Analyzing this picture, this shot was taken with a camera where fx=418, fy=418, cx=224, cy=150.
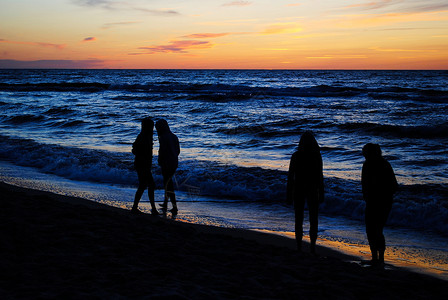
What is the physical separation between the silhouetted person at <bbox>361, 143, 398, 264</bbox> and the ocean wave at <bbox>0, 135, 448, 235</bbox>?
2507 millimetres

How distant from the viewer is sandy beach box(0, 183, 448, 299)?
11.3 feet

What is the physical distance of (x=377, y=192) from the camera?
207 inches

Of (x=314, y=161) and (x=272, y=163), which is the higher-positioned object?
(x=314, y=161)

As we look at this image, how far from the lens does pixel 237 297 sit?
3.44 metres

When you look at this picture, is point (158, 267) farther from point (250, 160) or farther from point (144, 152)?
point (250, 160)

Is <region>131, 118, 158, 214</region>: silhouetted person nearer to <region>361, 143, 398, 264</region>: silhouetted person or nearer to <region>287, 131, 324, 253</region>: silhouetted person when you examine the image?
<region>287, 131, 324, 253</region>: silhouetted person

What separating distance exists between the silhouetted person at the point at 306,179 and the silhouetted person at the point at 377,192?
602 mm

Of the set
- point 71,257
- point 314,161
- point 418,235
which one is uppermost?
point 314,161

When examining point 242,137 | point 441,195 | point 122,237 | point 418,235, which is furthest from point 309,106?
point 122,237

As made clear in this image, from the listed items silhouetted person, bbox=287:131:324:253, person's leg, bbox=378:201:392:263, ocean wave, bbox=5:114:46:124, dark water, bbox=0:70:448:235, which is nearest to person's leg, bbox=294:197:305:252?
silhouetted person, bbox=287:131:324:253

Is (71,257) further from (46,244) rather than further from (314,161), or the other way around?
(314,161)

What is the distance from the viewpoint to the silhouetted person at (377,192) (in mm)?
5223

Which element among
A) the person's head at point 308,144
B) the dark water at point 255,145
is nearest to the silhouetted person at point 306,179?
the person's head at point 308,144

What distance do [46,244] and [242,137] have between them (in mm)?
14050
